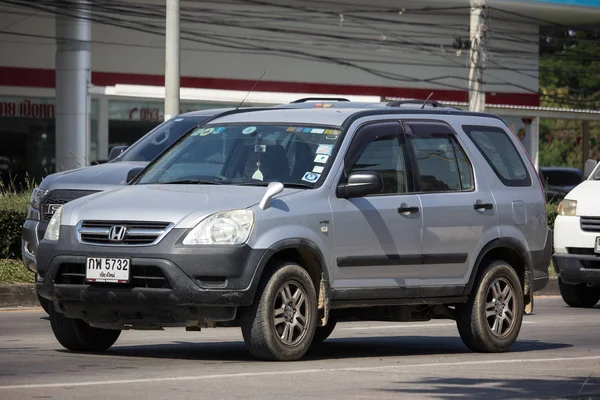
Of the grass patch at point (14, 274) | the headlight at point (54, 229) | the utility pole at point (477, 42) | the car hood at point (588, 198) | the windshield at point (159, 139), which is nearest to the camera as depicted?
the headlight at point (54, 229)

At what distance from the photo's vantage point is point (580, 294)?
16.7m

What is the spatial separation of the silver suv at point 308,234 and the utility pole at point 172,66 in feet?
33.1

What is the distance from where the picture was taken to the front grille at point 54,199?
42.6 ft

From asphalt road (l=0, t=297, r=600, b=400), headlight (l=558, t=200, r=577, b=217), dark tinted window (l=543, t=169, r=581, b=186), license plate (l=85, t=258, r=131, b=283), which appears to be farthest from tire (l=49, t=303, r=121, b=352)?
A: dark tinted window (l=543, t=169, r=581, b=186)

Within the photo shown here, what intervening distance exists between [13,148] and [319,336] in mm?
28125

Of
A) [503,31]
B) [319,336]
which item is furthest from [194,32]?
[319,336]

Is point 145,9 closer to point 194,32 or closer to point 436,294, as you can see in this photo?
point 194,32

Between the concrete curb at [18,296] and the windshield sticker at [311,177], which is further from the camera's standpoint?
the concrete curb at [18,296]

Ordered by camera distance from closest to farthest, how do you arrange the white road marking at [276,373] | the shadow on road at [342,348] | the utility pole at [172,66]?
the white road marking at [276,373] < the shadow on road at [342,348] < the utility pole at [172,66]

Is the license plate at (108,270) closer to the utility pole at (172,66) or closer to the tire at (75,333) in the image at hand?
the tire at (75,333)

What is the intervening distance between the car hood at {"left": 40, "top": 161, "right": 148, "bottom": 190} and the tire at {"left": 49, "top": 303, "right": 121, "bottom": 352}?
308cm

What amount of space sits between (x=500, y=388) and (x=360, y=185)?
6.54 feet

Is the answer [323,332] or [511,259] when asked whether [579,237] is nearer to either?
[511,259]

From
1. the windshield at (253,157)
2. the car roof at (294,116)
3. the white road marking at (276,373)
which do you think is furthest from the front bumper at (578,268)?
the windshield at (253,157)
